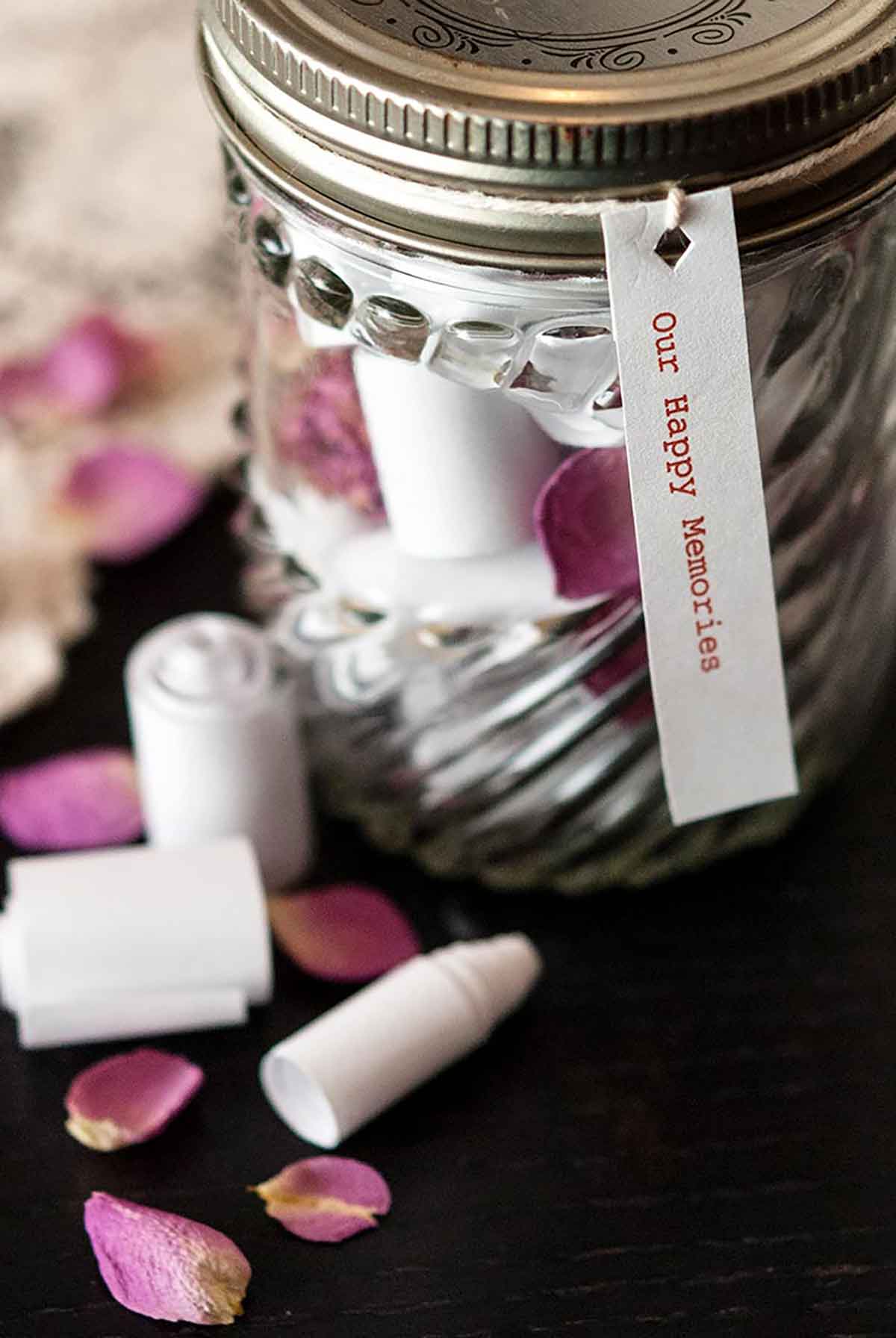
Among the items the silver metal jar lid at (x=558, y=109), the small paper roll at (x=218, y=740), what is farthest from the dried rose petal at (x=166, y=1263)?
the silver metal jar lid at (x=558, y=109)

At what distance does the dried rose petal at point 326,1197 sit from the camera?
1.54ft

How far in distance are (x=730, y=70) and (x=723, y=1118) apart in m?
0.26

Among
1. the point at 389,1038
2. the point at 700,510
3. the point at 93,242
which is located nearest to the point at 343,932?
the point at 389,1038

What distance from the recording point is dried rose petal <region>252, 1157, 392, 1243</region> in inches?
18.5

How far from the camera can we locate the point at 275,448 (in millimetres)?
537

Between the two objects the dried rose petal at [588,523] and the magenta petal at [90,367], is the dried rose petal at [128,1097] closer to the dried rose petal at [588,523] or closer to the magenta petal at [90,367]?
the dried rose petal at [588,523]

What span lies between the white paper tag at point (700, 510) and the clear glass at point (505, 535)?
0.7 inches

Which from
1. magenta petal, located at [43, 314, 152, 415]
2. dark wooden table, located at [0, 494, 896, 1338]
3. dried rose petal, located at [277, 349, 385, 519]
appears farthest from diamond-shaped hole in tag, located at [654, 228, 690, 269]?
magenta petal, located at [43, 314, 152, 415]

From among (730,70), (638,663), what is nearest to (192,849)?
(638,663)

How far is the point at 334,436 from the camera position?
51 centimetres

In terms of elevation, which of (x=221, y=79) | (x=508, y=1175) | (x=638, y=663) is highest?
(x=221, y=79)

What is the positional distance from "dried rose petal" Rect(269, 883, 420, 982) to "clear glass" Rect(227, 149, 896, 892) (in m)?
0.02

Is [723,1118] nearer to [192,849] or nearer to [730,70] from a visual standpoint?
[192,849]

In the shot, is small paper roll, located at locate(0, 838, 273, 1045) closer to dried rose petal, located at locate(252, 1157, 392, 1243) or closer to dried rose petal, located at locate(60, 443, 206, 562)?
dried rose petal, located at locate(252, 1157, 392, 1243)
